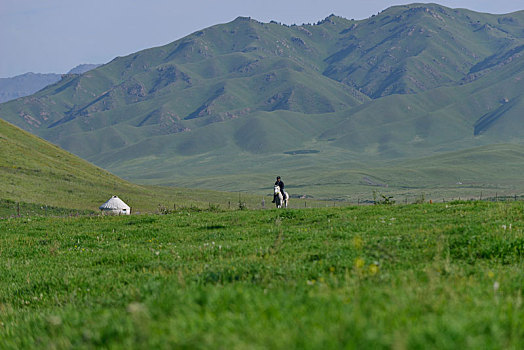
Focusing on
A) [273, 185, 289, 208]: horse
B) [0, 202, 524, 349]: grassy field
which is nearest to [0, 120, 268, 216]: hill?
[273, 185, 289, 208]: horse

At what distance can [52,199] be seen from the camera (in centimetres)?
9719

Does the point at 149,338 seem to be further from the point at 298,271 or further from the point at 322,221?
the point at 322,221

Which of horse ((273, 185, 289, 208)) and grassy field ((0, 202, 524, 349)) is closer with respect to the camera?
grassy field ((0, 202, 524, 349))

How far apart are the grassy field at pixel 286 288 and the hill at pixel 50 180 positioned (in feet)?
223

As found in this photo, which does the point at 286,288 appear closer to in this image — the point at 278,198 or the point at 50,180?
the point at 278,198

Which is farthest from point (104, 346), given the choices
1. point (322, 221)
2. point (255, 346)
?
point (322, 221)

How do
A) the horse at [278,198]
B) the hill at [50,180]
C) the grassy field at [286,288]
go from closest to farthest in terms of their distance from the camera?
the grassy field at [286,288] → the horse at [278,198] → the hill at [50,180]

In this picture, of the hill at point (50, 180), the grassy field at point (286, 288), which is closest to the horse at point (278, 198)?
the grassy field at point (286, 288)

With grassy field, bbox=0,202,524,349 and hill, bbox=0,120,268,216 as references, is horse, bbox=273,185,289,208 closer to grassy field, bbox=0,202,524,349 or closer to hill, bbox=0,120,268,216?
grassy field, bbox=0,202,524,349

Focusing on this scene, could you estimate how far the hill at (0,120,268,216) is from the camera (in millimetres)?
96000

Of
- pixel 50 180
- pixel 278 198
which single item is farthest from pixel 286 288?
pixel 50 180

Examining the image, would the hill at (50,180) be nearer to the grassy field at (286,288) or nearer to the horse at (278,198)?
the horse at (278,198)

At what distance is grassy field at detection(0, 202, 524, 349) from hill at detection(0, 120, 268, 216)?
67847 mm

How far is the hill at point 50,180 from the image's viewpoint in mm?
96000
